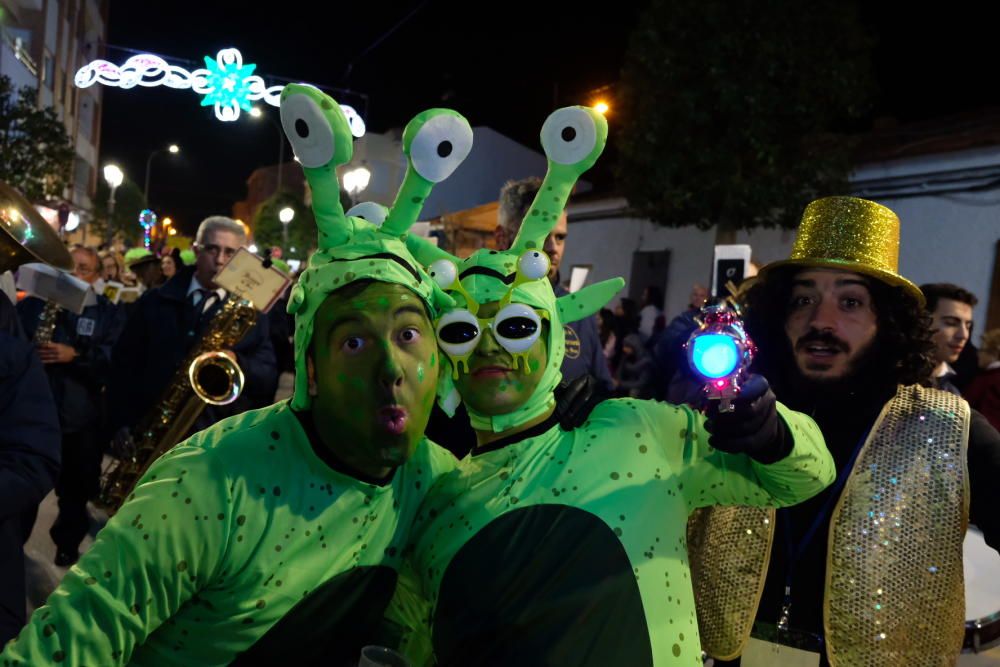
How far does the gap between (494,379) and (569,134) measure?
0.66 meters

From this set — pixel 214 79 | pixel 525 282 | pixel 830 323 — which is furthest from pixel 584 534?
pixel 214 79

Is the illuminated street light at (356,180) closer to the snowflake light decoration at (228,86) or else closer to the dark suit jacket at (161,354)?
the snowflake light decoration at (228,86)

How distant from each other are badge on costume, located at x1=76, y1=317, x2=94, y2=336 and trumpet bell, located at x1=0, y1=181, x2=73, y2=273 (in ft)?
8.92

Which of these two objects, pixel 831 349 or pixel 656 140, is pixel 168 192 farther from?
pixel 831 349

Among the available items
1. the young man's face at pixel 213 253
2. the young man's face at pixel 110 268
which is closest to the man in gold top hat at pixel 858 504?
the young man's face at pixel 213 253

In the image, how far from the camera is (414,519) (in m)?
1.82

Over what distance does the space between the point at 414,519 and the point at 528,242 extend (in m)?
0.76

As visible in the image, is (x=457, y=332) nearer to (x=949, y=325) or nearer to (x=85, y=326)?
(x=949, y=325)

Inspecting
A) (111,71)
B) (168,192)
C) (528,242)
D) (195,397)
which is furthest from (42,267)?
(168,192)

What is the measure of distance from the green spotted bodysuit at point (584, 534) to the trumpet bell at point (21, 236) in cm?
172

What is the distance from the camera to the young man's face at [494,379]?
6.06 feet

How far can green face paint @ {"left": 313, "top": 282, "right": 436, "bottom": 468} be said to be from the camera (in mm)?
1563

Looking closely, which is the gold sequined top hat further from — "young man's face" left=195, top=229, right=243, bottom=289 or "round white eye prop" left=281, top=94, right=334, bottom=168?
"young man's face" left=195, top=229, right=243, bottom=289

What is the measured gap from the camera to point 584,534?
1.67m
